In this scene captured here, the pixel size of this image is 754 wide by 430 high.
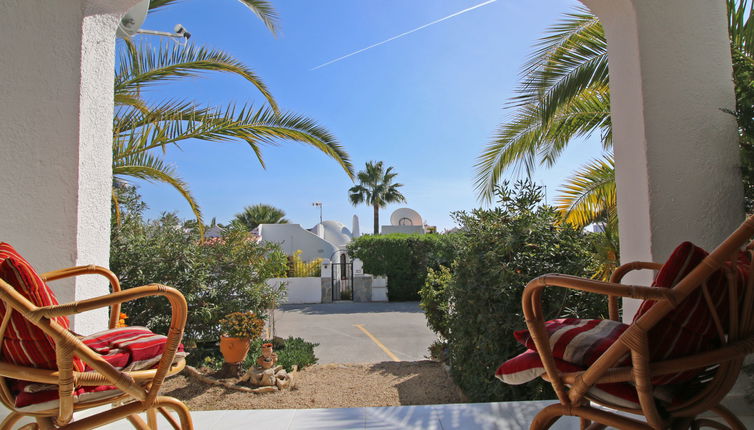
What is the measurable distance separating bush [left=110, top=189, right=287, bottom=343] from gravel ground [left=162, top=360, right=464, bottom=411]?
91 centimetres

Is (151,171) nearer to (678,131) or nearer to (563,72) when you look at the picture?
(563,72)

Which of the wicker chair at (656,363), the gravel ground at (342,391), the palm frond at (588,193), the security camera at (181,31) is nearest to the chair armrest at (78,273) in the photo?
the wicker chair at (656,363)

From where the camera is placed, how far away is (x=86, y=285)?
1.99 meters

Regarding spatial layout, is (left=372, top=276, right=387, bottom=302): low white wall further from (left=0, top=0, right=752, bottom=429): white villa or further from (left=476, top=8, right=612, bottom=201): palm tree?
(left=0, top=0, right=752, bottom=429): white villa

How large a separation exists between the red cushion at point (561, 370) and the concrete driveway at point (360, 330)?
5.27 meters

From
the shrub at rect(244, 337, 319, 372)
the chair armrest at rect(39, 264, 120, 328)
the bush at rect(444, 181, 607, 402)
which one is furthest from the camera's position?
the shrub at rect(244, 337, 319, 372)

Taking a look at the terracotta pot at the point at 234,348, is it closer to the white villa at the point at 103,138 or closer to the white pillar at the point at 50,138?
the white villa at the point at 103,138

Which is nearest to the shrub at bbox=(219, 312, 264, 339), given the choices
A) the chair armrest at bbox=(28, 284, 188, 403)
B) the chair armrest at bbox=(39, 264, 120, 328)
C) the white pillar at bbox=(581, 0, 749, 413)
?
the chair armrest at bbox=(39, 264, 120, 328)

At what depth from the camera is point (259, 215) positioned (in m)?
28.0

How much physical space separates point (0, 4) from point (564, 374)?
282 centimetres

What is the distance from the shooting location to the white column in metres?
1.98

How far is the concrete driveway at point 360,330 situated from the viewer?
701 centimetres

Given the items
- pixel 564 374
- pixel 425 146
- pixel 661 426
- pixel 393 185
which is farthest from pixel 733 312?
pixel 393 185

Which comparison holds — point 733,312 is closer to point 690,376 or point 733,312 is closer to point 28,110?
point 690,376
